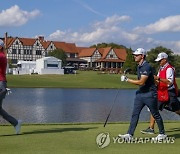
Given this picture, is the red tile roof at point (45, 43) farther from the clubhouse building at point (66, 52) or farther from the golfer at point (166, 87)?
the golfer at point (166, 87)

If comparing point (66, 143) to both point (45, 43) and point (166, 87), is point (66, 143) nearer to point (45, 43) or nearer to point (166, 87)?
point (166, 87)

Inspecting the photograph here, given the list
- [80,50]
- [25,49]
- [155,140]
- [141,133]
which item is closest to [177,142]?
[155,140]

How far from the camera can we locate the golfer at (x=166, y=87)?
1076 centimetres

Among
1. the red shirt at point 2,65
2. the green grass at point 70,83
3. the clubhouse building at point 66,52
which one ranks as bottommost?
the green grass at point 70,83

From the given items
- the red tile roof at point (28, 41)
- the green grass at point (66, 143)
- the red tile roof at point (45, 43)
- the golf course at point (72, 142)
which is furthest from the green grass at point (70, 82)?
the green grass at point (66, 143)

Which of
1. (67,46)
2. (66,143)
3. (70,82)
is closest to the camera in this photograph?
(66,143)

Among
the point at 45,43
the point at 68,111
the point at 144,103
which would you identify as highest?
the point at 45,43

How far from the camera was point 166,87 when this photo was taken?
11.0 meters

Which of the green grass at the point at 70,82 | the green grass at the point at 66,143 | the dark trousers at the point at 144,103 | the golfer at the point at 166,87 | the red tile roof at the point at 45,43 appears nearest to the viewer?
the green grass at the point at 66,143

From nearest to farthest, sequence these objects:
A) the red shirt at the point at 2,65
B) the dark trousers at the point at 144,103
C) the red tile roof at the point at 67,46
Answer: the dark trousers at the point at 144,103 → the red shirt at the point at 2,65 → the red tile roof at the point at 67,46

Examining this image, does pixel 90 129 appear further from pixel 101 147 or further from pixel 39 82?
pixel 39 82

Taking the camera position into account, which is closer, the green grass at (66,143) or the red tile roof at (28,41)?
the green grass at (66,143)

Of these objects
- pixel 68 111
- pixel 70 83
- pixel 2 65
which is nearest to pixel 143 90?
pixel 2 65

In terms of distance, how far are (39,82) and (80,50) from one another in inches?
2968
